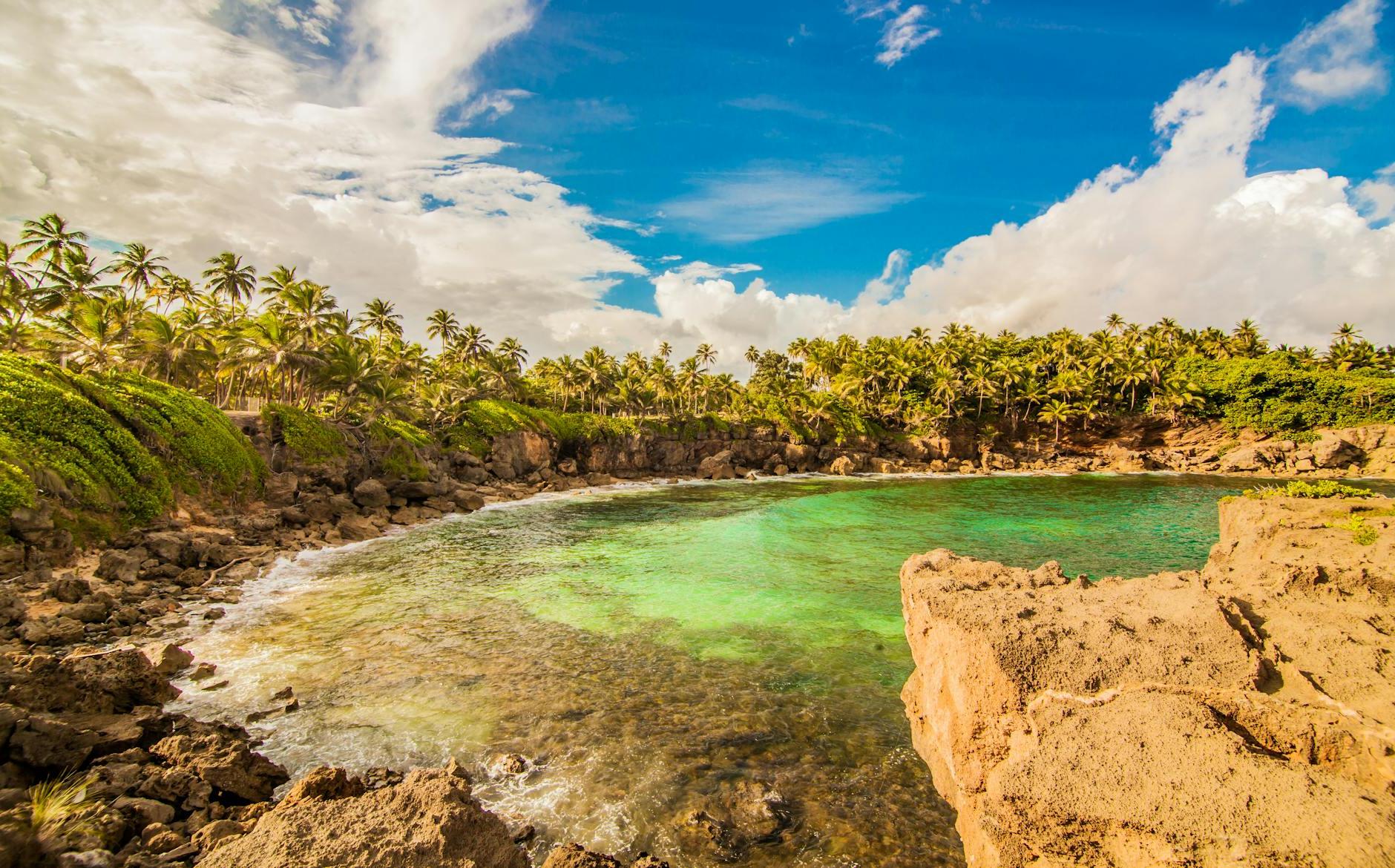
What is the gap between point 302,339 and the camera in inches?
1684

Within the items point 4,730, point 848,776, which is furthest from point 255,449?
point 848,776

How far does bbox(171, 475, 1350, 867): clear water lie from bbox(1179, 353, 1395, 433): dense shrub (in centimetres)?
6884

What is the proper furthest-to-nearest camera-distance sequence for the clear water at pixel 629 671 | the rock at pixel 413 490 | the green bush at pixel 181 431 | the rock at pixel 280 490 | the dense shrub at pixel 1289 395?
the dense shrub at pixel 1289 395
the rock at pixel 413 490
the rock at pixel 280 490
the green bush at pixel 181 431
the clear water at pixel 629 671

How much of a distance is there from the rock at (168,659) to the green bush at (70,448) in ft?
39.0

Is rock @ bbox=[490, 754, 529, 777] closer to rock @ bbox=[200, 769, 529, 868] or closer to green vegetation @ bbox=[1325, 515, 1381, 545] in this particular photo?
rock @ bbox=[200, 769, 529, 868]

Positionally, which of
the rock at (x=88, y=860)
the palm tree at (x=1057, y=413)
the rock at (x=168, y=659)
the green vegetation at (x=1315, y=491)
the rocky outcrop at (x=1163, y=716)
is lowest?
the rock at (x=168, y=659)

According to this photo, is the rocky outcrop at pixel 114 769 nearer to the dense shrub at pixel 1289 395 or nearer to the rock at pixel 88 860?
the rock at pixel 88 860

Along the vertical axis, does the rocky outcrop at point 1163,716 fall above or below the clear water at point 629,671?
above

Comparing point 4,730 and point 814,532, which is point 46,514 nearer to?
point 4,730

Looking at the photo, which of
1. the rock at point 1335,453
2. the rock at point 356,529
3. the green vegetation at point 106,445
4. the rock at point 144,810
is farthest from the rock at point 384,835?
the rock at point 1335,453

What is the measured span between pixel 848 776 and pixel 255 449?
129ft

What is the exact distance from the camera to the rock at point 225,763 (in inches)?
331

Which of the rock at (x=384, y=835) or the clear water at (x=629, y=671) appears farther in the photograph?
the clear water at (x=629, y=671)

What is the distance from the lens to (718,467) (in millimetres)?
75125
